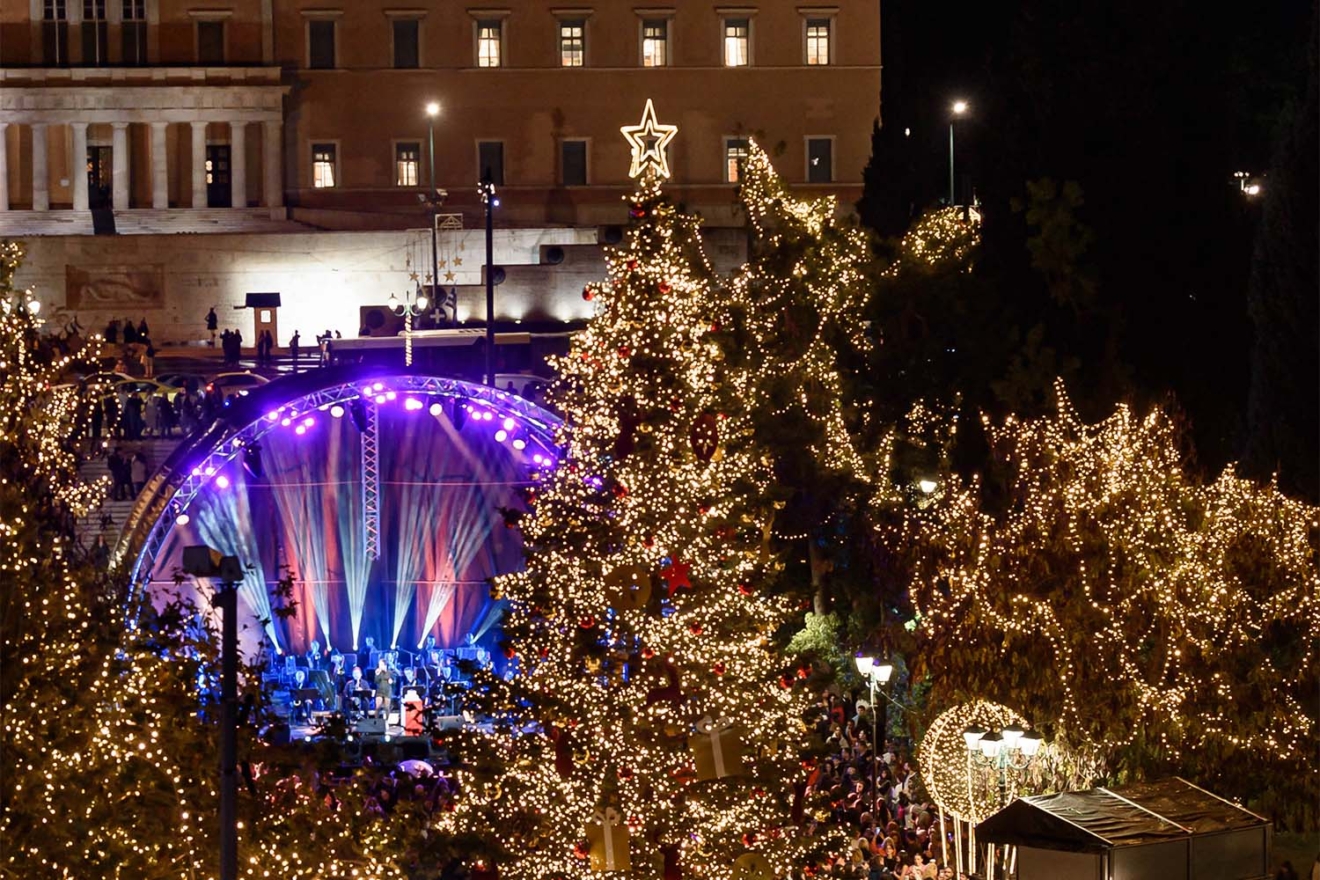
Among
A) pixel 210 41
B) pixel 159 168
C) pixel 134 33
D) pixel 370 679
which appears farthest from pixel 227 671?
pixel 134 33

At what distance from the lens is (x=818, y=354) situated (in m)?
30.6

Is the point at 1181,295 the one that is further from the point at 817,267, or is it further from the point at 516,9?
the point at 516,9

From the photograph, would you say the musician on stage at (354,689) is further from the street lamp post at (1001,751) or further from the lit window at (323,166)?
the lit window at (323,166)

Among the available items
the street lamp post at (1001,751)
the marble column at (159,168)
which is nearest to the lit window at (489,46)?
the marble column at (159,168)

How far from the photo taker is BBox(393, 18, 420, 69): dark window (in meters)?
58.1

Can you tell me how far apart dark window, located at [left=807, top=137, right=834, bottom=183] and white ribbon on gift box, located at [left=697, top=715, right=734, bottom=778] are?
136 feet

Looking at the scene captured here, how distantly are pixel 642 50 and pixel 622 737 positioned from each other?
42.4m

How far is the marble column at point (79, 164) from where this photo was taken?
2264 inches

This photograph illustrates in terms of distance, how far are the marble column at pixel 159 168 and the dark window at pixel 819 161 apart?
14812mm

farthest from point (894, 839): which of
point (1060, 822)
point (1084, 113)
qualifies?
point (1084, 113)

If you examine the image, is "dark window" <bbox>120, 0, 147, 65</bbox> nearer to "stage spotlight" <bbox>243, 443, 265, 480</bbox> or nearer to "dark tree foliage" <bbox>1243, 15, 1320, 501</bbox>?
"stage spotlight" <bbox>243, 443, 265, 480</bbox>

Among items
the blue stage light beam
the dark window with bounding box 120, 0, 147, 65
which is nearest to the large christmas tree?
the blue stage light beam

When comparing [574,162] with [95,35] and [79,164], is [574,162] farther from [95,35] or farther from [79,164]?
[95,35]

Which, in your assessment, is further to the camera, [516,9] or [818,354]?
[516,9]
